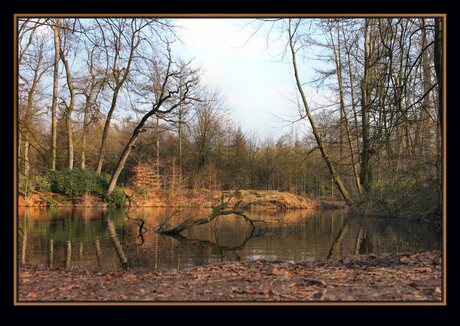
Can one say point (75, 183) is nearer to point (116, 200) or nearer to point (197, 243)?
point (116, 200)

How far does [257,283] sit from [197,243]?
614cm

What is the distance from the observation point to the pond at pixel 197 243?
920cm

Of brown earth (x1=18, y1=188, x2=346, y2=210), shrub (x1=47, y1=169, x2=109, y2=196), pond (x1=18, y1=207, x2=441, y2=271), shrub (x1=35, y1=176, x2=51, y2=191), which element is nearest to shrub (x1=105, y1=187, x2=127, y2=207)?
brown earth (x1=18, y1=188, x2=346, y2=210)

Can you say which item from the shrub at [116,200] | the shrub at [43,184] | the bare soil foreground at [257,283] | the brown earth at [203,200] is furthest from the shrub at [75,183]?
the bare soil foreground at [257,283]

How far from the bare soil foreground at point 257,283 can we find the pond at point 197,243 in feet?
5.05

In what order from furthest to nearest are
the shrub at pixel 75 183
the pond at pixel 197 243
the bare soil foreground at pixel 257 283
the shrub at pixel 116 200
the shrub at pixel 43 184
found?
the shrub at pixel 116 200 → the shrub at pixel 75 183 → the shrub at pixel 43 184 → the pond at pixel 197 243 → the bare soil foreground at pixel 257 283

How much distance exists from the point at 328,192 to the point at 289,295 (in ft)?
91.9

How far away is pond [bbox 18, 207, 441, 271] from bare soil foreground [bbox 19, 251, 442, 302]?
154 cm

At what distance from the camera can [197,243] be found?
11812mm

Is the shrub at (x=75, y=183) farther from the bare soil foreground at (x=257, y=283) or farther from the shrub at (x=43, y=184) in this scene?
the bare soil foreground at (x=257, y=283)

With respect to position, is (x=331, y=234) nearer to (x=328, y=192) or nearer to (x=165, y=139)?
(x=328, y=192)

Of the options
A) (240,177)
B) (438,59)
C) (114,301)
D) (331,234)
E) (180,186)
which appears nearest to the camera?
(114,301)
